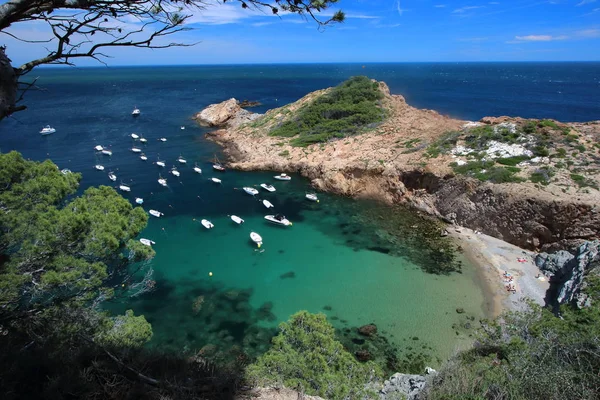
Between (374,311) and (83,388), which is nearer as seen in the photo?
(83,388)

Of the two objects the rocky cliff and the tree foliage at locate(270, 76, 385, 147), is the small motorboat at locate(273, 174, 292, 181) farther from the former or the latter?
the tree foliage at locate(270, 76, 385, 147)

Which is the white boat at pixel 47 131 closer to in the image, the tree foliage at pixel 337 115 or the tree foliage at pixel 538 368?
the tree foliage at pixel 337 115

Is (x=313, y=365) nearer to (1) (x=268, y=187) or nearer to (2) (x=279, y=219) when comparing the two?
(2) (x=279, y=219)

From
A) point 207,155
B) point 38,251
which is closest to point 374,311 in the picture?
point 38,251

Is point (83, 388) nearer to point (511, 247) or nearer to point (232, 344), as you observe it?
point (232, 344)

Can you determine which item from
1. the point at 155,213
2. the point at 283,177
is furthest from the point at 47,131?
the point at 283,177

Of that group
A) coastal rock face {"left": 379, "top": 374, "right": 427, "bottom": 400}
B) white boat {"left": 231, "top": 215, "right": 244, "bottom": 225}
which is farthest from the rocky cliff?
coastal rock face {"left": 379, "top": 374, "right": 427, "bottom": 400}
